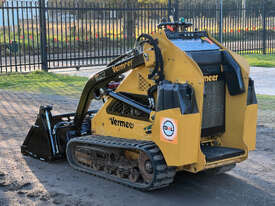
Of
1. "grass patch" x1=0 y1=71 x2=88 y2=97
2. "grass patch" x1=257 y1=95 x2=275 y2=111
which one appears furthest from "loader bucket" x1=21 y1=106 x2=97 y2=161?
"grass patch" x1=0 y1=71 x2=88 y2=97

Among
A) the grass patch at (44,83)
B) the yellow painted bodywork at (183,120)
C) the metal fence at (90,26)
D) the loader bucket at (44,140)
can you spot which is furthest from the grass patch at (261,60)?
the yellow painted bodywork at (183,120)

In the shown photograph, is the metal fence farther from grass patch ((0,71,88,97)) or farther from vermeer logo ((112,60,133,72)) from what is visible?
vermeer logo ((112,60,133,72))

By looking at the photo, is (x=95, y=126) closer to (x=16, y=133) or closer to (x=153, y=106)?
(x=153, y=106)

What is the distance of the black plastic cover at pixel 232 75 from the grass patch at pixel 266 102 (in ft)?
18.4

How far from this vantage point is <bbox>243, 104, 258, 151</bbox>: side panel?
6.32 m

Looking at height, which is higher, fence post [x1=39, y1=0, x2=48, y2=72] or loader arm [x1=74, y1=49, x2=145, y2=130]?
fence post [x1=39, y1=0, x2=48, y2=72]

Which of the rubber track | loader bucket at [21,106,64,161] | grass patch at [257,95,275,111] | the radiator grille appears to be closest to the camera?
the rubber track

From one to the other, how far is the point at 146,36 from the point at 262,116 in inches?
215

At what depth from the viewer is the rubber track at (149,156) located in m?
5.82

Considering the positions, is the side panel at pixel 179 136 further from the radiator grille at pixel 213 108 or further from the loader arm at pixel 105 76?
the loader arm at pixel 105 76

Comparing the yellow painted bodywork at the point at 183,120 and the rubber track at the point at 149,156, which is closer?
the yellow painted bodywork at the point at 183,120

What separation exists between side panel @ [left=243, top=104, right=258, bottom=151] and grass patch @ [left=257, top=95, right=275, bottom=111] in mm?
5321

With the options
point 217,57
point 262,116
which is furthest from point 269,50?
point 217,57

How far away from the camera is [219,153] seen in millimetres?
6199
